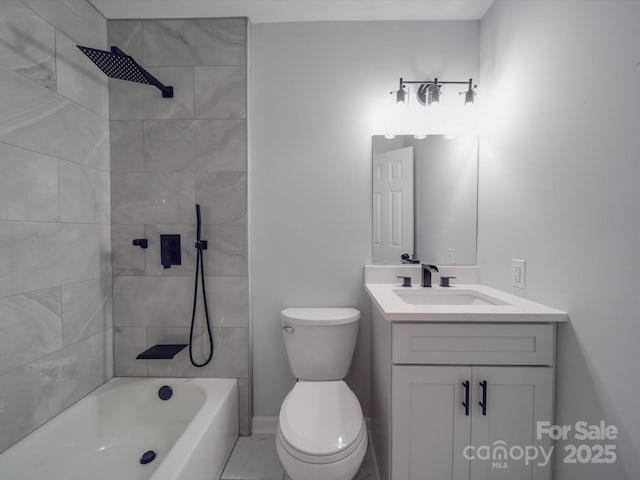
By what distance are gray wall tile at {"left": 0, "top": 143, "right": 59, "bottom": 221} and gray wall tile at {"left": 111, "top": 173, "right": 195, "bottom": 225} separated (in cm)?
35

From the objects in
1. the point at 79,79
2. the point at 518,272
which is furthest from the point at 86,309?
the point at 518,272

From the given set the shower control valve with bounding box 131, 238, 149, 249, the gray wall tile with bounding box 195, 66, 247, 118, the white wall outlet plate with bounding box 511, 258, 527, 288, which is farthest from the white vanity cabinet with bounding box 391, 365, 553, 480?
the gray wall tile with bounding box 195, 66, 247, 118

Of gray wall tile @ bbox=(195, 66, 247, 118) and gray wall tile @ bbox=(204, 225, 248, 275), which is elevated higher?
gray wall tile @ bbox=(195, 66, 247, 118)

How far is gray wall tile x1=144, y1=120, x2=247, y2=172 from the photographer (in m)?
1.66

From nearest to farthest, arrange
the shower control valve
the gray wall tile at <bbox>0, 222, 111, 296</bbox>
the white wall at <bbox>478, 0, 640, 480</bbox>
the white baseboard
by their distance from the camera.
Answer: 1. the white wall at <bbox>478, 0, 640, 480</bbox>
2. the gray wall tile at <bbox>0, 222, 111, 296</bbox>
3. the shower control valve
4. the white baseboard

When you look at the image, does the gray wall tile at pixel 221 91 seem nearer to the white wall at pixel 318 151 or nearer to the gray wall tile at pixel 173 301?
the white wall at pixel 318 151

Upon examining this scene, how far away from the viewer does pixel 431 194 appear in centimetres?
171

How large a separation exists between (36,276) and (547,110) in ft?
7.36

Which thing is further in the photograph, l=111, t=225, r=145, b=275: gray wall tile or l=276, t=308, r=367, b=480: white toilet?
l=111, t=225, r=145, b=275: gray wall tile

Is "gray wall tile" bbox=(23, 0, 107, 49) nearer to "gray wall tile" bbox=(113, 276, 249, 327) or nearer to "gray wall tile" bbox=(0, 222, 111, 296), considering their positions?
"gray wall tile" bbox=(0, 222, 111, 296)

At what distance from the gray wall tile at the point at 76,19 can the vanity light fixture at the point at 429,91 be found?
67.2 inches

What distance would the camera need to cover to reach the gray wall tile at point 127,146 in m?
1.66

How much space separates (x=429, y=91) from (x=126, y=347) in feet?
7.66

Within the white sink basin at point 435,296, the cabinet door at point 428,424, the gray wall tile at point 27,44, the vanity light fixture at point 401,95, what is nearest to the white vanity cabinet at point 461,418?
the cabinet door at point 428,424
